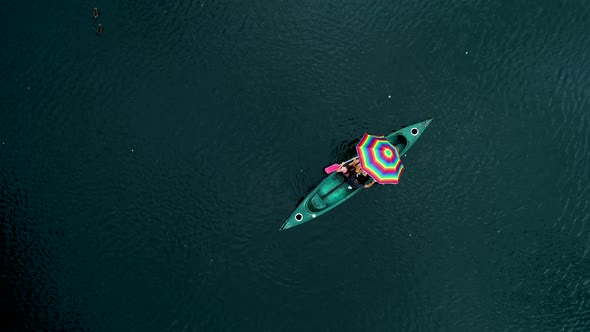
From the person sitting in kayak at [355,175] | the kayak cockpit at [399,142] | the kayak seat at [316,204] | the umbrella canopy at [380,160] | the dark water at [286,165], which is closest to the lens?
the umbrella canopy at [380,160]

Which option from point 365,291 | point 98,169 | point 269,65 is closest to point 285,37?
point 269,65

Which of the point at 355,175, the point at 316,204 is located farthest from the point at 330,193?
the point at 355,175

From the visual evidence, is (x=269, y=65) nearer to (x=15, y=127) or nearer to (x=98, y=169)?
(x=98, y=169)

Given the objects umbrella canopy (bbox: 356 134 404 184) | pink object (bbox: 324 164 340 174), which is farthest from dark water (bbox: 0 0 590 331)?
umbrella canopy (bbox: 356 134 404 184)

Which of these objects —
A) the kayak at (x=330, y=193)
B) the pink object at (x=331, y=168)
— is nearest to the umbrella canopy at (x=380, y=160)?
the pink object at (x=331, y=168)

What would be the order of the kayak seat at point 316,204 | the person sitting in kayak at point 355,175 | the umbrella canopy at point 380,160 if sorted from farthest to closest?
the person sitting in kayak at point 355,175
the kayak seat at point 316,204
the umbrella canopy at point 380,160

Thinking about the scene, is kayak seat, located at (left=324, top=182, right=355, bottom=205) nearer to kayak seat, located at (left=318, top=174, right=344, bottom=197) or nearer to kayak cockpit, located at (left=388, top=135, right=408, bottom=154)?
kayak seat, located at (left=318, top=174, right=344, bottom=197)

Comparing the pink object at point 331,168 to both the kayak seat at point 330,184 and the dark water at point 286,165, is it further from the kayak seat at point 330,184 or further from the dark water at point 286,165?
the dark water at point 286,165
